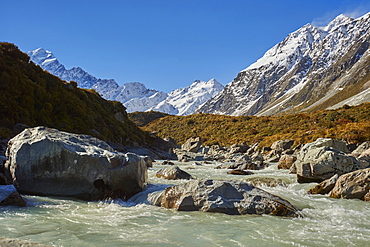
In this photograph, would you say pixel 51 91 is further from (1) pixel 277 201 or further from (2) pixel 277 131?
(2) pixel 277 131

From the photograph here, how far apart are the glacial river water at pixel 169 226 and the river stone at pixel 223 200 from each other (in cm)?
33

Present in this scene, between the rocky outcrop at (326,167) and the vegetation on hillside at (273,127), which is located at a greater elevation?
the vegetation on hillside at (273,127)

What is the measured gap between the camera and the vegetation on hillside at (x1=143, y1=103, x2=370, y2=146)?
3334 centimetres

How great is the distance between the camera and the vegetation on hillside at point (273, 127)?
33344mm

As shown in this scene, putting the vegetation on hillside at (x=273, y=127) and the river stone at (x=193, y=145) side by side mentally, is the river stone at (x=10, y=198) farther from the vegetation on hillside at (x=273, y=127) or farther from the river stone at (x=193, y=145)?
the river stone at (x=193, y=145)

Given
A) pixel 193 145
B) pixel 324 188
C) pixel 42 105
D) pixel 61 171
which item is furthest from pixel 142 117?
pixel 324 188

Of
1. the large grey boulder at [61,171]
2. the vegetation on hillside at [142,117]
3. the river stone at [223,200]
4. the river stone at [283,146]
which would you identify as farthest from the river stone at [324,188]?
the vegetation on hillside at [142,117]

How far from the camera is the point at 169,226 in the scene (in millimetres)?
6848

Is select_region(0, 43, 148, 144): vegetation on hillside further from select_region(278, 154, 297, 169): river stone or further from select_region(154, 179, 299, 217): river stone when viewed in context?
select_region(278, 154, 297, 169): river stone

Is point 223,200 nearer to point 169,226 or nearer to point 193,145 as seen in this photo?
point 169,226

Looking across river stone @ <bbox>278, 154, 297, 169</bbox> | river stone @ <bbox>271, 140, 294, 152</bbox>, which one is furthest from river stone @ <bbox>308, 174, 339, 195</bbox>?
river stone @ <bbox>271, 140, 294, 152</bbox>

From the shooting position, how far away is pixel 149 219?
7.55 m

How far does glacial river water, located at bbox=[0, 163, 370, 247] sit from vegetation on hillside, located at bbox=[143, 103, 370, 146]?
935 inches

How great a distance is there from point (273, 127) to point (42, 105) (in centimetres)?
4179
